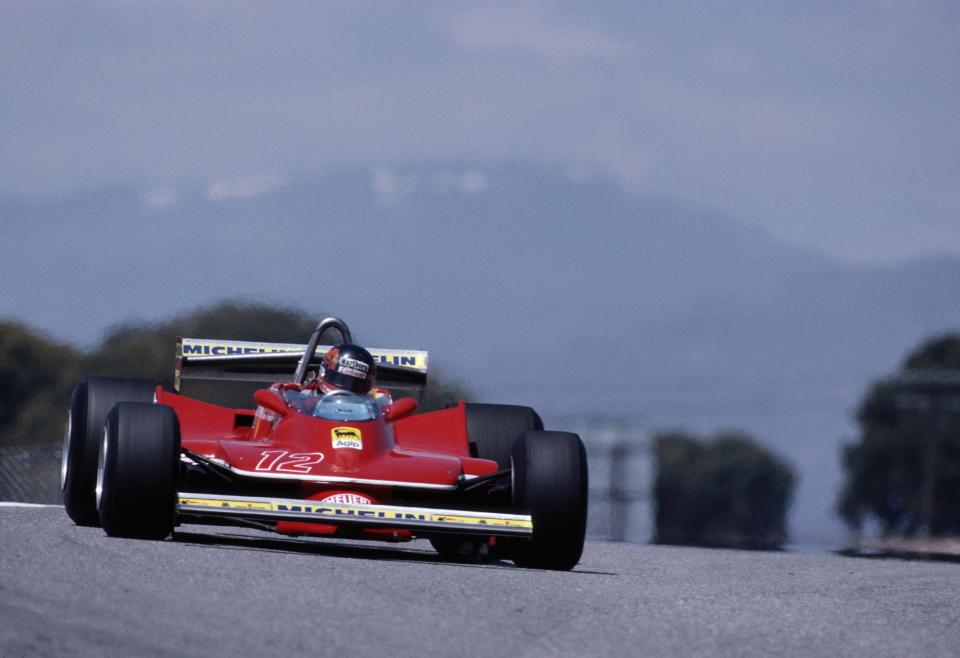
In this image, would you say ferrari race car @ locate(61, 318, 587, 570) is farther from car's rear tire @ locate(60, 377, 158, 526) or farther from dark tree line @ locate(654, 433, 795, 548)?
dark tree line @ locate(654, 433, 795, 548)

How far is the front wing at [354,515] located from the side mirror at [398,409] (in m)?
1.63

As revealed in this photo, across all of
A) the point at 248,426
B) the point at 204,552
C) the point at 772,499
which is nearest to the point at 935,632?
the point at 204,552

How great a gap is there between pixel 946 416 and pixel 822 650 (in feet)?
259

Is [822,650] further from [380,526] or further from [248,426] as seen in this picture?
[248,426]

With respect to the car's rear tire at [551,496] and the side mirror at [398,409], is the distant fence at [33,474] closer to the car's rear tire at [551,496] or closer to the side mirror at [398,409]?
the side mirror at [398,409]

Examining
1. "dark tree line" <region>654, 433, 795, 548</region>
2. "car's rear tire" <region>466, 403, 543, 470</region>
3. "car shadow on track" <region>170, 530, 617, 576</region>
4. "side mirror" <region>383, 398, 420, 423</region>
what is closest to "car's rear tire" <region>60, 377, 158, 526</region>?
"car shadow on track" <region>170, 530, 617, 576</region>

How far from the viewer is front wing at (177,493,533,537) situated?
9.41 m

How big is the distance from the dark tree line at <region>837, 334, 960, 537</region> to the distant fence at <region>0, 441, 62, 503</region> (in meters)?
63.4

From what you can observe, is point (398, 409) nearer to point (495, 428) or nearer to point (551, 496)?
point (495, 428)

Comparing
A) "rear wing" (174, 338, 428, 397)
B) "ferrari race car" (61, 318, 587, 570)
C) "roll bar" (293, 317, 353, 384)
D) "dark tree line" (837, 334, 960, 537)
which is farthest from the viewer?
"dark tree line" (837, 334, 960, 537)

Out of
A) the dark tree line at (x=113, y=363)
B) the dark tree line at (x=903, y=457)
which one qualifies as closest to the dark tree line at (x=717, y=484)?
the dark tree line at (x=903, y=457)

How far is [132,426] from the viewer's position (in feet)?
31.4

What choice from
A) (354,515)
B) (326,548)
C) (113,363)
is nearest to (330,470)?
(354,515)

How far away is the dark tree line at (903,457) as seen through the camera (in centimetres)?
8025
